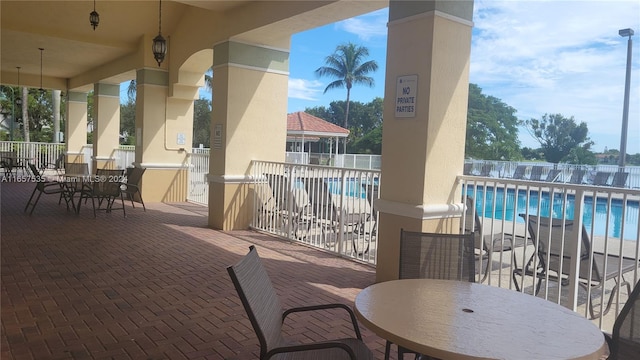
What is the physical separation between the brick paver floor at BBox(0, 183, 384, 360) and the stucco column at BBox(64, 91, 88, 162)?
29.8 ft

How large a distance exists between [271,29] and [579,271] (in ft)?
16.7

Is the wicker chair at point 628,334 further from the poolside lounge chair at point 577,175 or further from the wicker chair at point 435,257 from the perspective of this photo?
the poolside lounge chair at point 577,175

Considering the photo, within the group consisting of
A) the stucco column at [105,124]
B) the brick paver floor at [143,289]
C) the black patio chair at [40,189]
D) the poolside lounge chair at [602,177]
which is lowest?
the brick paver floor at [143,289]

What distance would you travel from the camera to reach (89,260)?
5094 millimetres

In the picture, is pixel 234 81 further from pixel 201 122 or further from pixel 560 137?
pixel 560 137

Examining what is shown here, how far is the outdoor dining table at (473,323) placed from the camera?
1.58m

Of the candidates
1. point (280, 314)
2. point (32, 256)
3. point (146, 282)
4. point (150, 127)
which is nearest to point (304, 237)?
point (146, 282)

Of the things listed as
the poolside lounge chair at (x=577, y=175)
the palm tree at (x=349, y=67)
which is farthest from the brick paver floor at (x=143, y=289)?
the palm tree at (x=349, y=67)

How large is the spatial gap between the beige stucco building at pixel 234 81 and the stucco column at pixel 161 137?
2cm

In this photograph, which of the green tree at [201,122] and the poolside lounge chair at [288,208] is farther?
the green tree at [201,122]

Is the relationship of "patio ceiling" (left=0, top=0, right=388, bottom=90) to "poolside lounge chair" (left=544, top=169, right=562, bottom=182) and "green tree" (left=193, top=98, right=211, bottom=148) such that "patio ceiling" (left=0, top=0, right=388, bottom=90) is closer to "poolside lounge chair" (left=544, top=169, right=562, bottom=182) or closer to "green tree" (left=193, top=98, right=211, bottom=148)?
"poolside lounge chair" (left=544, top=169, right=562, bottom=182)

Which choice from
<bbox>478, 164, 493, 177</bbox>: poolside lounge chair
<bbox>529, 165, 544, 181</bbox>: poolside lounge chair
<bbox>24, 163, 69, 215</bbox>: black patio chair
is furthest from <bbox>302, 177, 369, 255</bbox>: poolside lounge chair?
<bbox>478, 164, 493, 177</bbox>: poolside lounge chair

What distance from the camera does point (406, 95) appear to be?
438 cm

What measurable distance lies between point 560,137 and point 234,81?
32028mm
